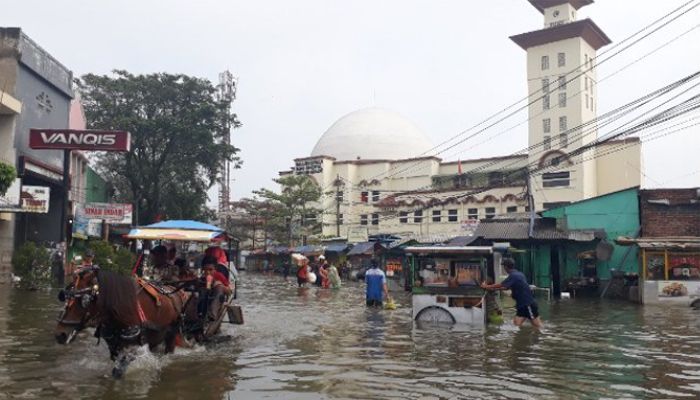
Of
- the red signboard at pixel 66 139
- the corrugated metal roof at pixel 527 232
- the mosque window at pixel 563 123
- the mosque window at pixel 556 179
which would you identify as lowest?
the corrugated metal roof at pixel 527 232

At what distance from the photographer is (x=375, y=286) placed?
18.8 m

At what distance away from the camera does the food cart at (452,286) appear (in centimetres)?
1389

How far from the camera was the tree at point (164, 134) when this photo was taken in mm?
45344

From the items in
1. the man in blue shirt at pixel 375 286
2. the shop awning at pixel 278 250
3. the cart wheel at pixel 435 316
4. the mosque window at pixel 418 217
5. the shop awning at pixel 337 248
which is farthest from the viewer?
the mosque window at pixel 418 217

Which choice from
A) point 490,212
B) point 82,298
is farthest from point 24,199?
point 490,212

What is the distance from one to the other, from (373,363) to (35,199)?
2149 centimetres

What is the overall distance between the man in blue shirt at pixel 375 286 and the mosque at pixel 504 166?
34102 mm

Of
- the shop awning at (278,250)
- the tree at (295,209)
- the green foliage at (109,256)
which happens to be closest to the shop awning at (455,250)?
the green foliage at (109,256)

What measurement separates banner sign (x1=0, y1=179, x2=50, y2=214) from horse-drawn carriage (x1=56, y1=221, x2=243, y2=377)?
56.1ft

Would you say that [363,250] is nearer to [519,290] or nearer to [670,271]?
[670,271]

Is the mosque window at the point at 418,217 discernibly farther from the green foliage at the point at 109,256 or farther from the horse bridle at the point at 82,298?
the horse bridle at the point at 82,298

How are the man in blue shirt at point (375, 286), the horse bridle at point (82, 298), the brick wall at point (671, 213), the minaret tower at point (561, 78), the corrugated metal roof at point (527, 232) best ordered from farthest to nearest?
the minaret tower at point (561, 78)
the corrugated metal roof at point (527, 232)
the brick wall at point (671, 213)
the man in blue shirt at point (375, 286)
the horse bridle at point (82, 298)

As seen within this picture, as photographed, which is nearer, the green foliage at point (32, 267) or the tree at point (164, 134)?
the green foliage at point (32, 267)

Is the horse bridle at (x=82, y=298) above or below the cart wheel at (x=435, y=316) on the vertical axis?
above
